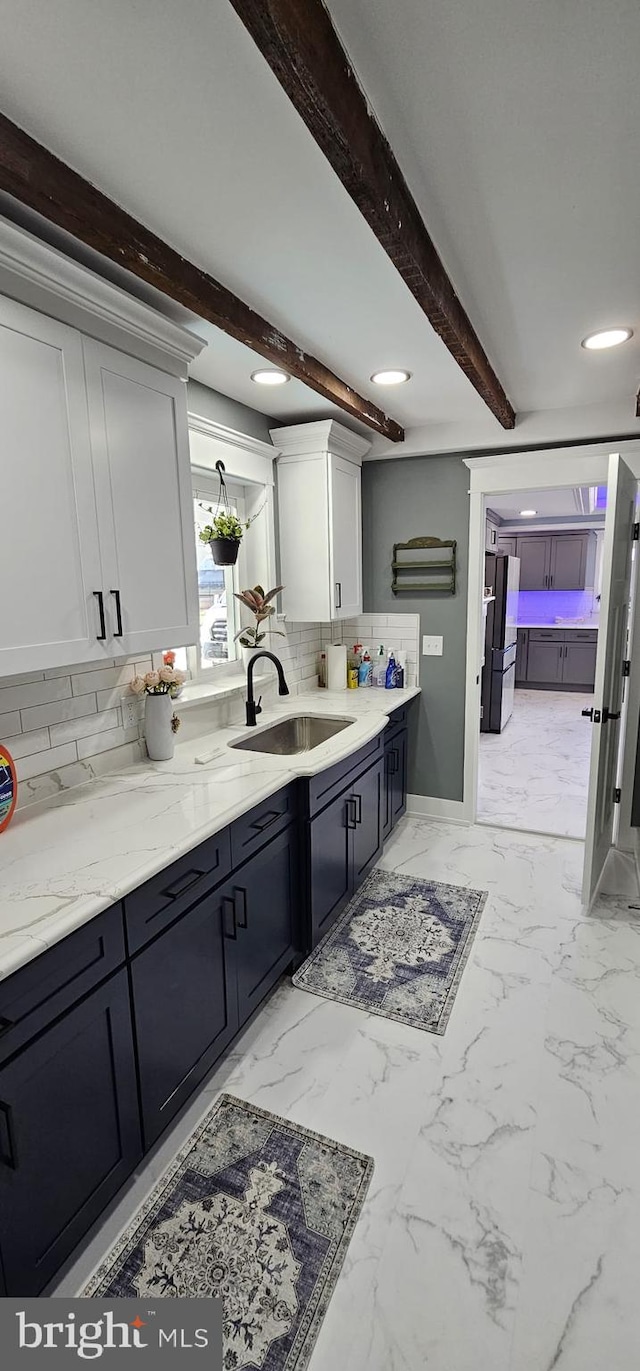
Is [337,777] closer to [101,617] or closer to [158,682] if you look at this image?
[158,682]

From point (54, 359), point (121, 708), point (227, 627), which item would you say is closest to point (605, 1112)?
point (121, 708)

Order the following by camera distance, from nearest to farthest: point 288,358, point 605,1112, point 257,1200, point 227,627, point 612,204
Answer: point 612,204
point 257,1200
point 605,1112
point 288,358
point 227,627

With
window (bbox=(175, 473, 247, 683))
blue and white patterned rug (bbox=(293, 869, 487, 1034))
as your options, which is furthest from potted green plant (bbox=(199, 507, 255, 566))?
blue and white patterned rug (bbox=(293, 869, 487, 1034))

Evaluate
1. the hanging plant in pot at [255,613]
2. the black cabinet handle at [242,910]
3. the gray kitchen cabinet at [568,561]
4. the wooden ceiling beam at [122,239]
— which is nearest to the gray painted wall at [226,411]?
the wooden ceiling beam at [122,239]

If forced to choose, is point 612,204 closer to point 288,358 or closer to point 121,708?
point 288,358

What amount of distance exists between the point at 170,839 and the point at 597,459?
283 centimetres

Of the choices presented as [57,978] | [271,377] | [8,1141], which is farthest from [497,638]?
[8,1141]

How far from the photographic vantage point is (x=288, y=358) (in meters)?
2.11

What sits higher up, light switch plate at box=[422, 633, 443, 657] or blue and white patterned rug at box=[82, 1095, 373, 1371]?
light switch plate at box=[422, 633, 443, 657]

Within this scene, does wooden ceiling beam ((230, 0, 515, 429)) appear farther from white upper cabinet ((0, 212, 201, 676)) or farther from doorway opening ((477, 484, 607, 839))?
doorway opening ((477, 484, 607, 839))

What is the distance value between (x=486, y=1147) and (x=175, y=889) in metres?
1.14

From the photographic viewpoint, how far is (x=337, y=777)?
2512mm

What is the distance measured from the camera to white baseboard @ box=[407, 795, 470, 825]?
3727 millimetres

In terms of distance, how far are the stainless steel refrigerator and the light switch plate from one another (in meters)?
2.22
